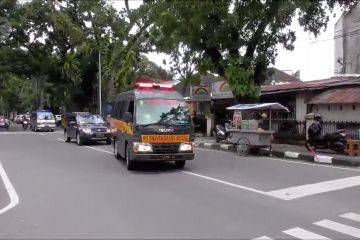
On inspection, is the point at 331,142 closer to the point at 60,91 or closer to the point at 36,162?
the point at 36,162

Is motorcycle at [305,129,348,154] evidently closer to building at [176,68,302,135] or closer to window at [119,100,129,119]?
window at [119,100,129,119]

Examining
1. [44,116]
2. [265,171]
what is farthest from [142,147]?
[44,116]

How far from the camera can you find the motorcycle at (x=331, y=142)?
679 inches

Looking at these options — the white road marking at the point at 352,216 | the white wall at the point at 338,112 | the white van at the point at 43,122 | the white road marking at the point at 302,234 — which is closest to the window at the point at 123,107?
the white road marking at the point at 352,216

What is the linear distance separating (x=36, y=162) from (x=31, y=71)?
3432 cm

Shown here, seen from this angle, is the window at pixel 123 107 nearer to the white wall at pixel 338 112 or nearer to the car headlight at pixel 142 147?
the car headlight at pixel 142 147

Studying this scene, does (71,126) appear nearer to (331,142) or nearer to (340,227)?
(331,142)

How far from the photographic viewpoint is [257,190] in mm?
10164

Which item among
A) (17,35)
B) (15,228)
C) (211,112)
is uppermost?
(17,35)

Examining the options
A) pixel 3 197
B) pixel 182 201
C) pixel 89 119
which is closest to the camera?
pixel 182 201

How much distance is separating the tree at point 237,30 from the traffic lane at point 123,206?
28.4ft

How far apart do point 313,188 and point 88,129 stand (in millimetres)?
15525

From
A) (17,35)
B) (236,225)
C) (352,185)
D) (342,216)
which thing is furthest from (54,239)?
(17,35)

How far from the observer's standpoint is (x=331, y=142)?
17531 millimetres
